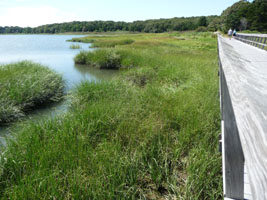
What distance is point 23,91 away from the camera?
5969 mm

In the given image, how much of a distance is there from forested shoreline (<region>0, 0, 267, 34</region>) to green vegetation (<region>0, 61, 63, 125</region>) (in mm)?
55132

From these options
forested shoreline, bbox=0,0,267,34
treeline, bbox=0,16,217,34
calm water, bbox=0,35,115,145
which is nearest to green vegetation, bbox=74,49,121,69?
calm water, bbox=0,35,115,145

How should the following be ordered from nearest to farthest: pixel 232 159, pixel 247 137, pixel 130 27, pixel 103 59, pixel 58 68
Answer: pixel 247 137
pixel 232 159
pixel 58 68
pixel 103 59
pixel 130 27

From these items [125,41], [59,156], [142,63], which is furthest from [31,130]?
[125,41]

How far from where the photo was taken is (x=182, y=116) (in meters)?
3.43

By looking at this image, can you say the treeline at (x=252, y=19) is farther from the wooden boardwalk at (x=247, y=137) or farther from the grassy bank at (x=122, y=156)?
the wooden boardwalk at (x=247, y=137)

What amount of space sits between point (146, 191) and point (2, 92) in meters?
5.09

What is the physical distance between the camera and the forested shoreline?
51250mm

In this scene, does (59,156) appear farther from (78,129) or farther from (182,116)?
(182,116)

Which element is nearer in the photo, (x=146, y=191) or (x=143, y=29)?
(x=146, y=191)

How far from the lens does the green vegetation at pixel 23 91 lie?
518 cm

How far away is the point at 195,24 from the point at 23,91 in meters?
77.7

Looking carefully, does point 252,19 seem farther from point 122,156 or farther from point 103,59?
point 122,156

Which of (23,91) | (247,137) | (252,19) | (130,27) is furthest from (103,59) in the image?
(130,27)
